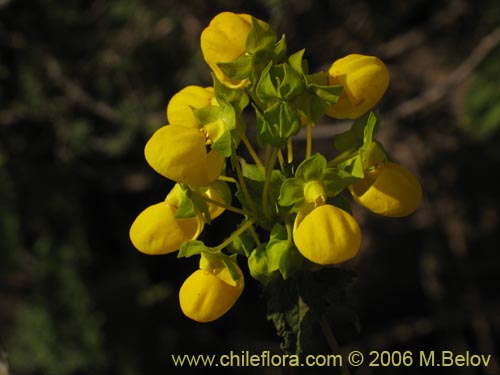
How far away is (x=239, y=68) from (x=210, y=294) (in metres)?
0.29

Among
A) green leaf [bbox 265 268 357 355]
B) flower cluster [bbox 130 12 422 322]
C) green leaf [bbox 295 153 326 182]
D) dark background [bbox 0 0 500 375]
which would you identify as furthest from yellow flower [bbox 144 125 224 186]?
dark background [bbox 0 0 500 375]

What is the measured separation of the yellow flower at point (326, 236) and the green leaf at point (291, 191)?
1.9 inches

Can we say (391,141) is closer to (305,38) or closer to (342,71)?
(305,38)

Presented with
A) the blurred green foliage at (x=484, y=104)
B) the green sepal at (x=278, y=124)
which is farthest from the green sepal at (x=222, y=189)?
the blurred green foliage at (x=484, y=104)

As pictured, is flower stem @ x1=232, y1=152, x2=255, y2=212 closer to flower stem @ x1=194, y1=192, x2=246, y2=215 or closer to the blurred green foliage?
flower stem @ x1=194, y1=192, x2=246, y2=215

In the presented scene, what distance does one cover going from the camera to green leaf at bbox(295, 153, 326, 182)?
3.06 ft

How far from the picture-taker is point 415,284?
8.83ft

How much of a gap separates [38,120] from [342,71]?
157cm

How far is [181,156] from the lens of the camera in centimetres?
89

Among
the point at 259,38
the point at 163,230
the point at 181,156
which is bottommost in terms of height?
the point at 163,230

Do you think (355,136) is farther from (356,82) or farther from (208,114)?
(208,114)

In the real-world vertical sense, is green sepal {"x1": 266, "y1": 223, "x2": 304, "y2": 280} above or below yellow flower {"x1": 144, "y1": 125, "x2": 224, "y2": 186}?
below

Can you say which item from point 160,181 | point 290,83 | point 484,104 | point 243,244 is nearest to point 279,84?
point 290,83

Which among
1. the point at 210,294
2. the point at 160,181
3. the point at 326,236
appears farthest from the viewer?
the point at 160,181
